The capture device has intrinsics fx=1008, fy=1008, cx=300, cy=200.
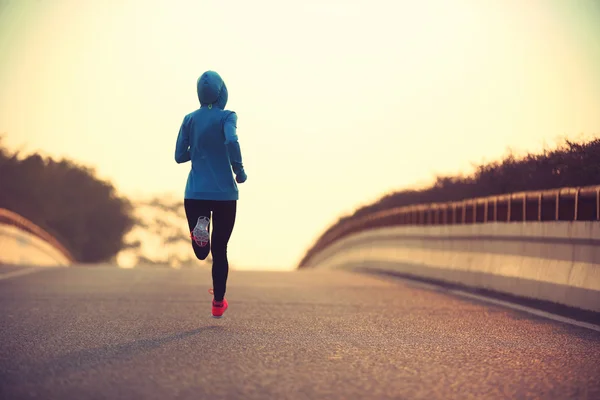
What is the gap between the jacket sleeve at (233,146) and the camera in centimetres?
922

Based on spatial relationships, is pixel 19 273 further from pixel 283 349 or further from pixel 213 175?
pixel 283 349

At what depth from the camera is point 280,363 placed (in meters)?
6.60

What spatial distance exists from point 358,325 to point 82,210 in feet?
158

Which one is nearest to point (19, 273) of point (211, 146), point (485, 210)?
point (485, 210)

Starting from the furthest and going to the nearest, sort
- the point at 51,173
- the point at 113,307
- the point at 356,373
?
the point at 51,173
the point at 113,307
the point at 356,373

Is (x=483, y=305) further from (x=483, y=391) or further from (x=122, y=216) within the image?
(x=122, y=216)

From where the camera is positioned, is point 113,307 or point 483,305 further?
point 483,305

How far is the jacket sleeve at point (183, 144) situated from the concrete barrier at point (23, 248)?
39.6ft

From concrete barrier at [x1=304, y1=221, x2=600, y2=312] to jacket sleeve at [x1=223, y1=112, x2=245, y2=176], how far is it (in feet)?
12.0

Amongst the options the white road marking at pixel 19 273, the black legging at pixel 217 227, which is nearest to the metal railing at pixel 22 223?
the white road marking at pixel 19 273

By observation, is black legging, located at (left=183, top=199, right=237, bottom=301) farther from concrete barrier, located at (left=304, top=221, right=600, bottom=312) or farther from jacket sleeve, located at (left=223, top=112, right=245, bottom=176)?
concrete barrier, located at (left=304, top=221, right=600, bottom=312)

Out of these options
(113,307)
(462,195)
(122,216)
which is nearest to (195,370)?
(113,307)

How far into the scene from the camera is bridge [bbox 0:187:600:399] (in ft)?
19.1

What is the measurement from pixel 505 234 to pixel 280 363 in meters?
6.98
